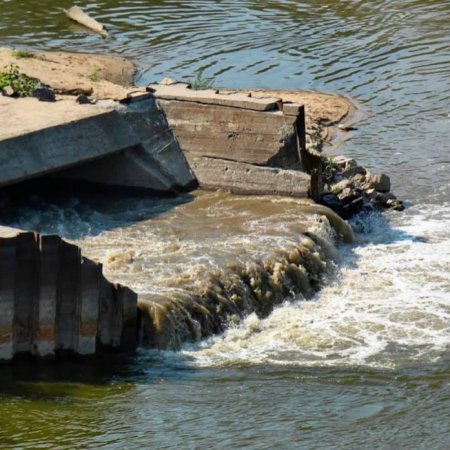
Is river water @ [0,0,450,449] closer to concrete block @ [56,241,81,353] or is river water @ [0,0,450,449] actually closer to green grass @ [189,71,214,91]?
green grass @ [189,71,214,91]

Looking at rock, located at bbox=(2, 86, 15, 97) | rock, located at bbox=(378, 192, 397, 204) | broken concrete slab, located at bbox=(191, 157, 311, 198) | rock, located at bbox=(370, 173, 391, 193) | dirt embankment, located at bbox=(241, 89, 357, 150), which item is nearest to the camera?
broken concrete slab, located at bbox=(191, 157, 311, 198)

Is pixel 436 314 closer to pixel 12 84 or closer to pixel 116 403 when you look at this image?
pixel 116 403

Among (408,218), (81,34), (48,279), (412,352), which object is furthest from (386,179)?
(81,34)

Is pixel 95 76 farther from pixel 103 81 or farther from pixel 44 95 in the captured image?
pixel 44 95

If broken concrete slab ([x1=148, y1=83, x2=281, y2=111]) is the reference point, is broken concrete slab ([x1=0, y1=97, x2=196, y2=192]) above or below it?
below

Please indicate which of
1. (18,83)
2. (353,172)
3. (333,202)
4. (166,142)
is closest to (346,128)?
(353,172)

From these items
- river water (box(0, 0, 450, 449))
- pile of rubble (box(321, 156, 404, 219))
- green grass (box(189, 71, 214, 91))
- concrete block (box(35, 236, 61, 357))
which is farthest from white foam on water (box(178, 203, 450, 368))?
green grass (box(189, 71, 214, 91))

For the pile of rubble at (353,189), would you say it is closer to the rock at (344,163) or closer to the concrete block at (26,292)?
the rock at (344,163)
